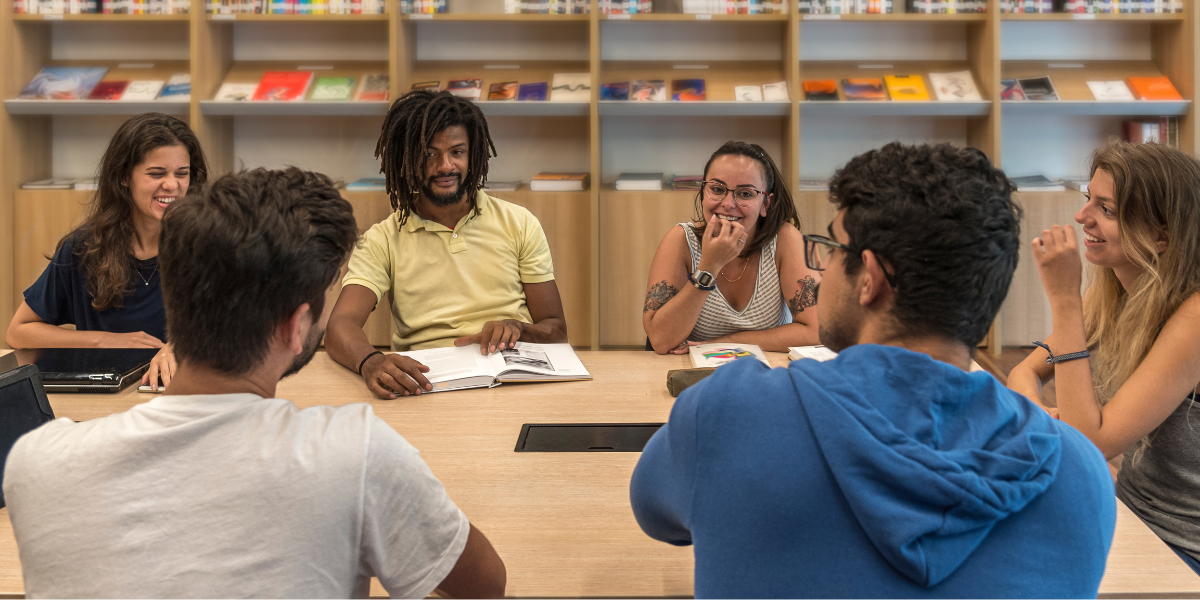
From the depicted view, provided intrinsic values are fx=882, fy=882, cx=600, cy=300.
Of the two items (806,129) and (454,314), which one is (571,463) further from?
(806,129)

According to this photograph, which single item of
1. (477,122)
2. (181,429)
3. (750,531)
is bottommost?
(750,531)

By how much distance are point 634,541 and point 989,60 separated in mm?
3439

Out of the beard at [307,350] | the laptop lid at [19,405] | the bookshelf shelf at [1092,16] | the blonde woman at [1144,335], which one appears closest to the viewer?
the beard at [307,350]

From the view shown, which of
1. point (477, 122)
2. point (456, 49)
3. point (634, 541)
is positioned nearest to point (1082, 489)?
point (634, 541)

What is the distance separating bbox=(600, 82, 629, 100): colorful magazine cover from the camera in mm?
3974

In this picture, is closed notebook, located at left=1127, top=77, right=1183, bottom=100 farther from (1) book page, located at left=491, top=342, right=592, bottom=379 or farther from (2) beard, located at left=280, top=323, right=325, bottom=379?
(2) beard, located at left=280, top=323, right=325, bottom=379

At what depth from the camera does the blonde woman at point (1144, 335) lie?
1.44m

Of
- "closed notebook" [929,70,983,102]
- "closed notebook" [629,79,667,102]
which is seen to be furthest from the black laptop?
"closed notebook" [929,70,983,102]

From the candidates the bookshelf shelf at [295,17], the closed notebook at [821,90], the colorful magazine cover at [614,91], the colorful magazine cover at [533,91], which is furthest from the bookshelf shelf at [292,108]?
the closed notebook at [821,90]

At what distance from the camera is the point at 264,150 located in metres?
4.30

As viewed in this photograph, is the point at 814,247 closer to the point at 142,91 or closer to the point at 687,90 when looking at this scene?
the point at 687,90

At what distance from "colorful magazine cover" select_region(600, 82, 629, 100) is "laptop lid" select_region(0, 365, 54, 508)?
9.70 feet

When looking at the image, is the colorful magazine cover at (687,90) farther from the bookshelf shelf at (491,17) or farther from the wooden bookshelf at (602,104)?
the bookshelf shelf at (491,17)

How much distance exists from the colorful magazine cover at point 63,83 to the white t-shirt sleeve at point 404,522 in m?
3.93
